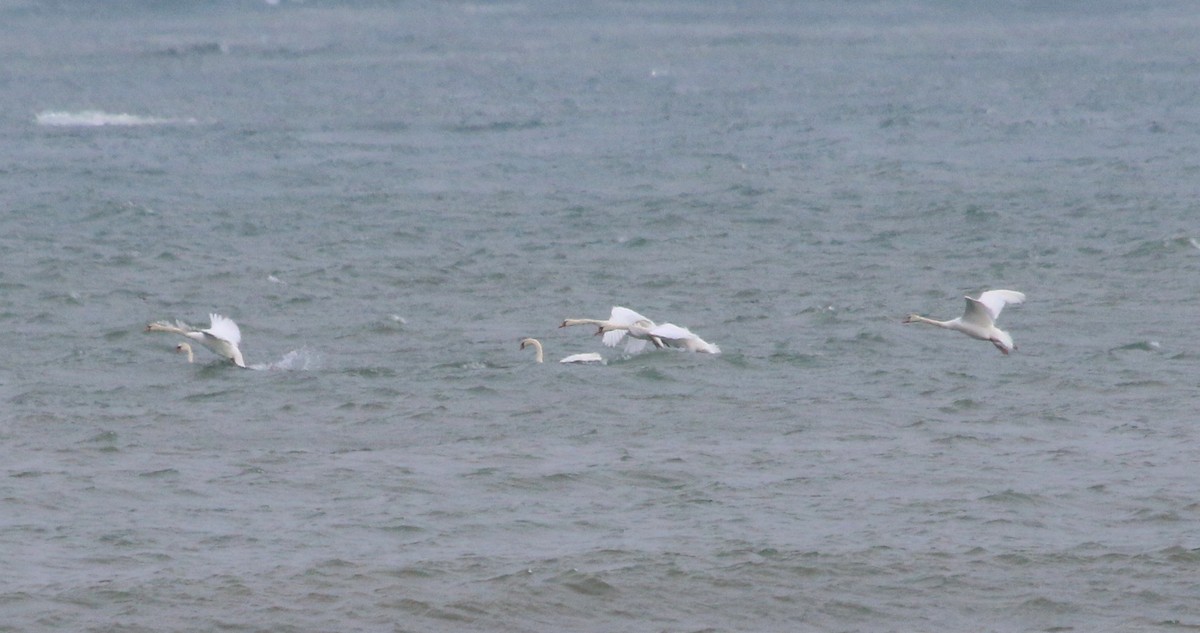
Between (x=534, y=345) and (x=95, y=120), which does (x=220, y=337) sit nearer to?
(x=534, y=345)

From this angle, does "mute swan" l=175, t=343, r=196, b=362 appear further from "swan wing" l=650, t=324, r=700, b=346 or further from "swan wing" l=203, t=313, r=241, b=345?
"swan wing" l=650, t=324, r=700, b=346

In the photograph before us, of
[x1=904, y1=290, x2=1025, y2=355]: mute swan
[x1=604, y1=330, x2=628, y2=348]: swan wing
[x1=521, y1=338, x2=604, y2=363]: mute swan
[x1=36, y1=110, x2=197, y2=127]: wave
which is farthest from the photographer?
[x1=36, y1=110, x2=197, y2=127]: wave

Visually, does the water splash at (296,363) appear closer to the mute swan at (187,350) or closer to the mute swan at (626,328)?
the mute swan at (187,350)

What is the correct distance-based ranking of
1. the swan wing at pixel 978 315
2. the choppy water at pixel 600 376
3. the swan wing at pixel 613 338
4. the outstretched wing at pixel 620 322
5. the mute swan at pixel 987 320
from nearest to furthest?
the choppy water at pixel 600 376
the swan wing at pixel 978 315
the mute swan at pixel 987 320
the outstretched wing at pixel 620 322
the swan wing at pixel 613 338

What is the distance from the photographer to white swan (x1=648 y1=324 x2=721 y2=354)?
778 inches

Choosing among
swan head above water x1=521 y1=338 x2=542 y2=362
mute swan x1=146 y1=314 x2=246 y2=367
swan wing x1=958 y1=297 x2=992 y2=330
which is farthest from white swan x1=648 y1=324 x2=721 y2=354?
mute swan x1=146 y1=314 x2=246 y2=367

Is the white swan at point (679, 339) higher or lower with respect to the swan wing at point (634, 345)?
higher

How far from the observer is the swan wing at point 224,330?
65.9 feet

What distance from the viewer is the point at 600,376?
19688 mm

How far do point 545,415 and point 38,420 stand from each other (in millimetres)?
4427

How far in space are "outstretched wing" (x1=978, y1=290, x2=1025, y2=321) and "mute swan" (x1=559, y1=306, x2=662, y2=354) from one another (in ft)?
10.5

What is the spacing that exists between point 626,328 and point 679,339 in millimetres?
674

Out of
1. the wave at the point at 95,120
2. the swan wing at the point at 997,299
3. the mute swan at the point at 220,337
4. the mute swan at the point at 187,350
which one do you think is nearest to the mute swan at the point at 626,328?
the swan wing at the point at 997,299

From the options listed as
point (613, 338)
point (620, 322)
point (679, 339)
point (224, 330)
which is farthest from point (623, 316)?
point (224, 330)
